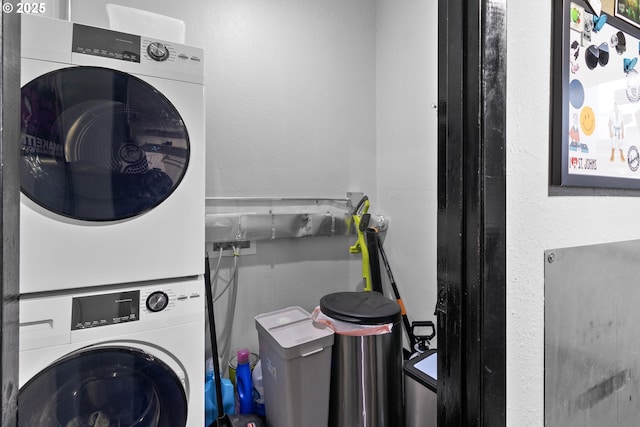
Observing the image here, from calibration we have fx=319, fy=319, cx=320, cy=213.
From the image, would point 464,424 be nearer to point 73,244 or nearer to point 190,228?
point 190,228

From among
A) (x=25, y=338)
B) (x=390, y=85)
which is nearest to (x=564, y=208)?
(x=25, y=338)

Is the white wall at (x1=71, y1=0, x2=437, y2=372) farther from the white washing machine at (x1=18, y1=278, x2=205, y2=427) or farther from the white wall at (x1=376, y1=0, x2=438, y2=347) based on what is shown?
the white washing machine at (x1=18, y1=278, x2=205, y2=427)

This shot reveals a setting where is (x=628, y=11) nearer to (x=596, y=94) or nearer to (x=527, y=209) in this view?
(x=596, y=94)

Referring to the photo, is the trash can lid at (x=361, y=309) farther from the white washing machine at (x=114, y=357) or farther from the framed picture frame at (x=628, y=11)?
the framed picture frame at (x=628, y=11)

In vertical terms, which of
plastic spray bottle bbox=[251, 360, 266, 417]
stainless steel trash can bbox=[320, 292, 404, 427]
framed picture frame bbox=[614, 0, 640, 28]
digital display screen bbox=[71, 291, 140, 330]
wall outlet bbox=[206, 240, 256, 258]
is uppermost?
framed picture frame bbox=[614, 0, 640, 28]

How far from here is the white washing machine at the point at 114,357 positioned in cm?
94

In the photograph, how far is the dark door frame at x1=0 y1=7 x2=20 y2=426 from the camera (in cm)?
35

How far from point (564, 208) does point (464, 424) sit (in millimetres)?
474

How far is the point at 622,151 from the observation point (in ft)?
2.49

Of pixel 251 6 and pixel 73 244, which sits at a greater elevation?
pixel 251 6

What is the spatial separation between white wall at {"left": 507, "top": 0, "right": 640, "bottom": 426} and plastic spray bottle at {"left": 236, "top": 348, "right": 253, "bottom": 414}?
55.6 inches

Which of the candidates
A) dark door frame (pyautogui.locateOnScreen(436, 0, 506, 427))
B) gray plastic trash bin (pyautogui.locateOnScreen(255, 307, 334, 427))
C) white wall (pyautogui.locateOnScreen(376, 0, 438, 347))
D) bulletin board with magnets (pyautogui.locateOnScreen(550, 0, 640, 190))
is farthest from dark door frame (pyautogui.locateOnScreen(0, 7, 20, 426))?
white wall (pyautogui.locateOnScreen(376, 0, 438, 347))

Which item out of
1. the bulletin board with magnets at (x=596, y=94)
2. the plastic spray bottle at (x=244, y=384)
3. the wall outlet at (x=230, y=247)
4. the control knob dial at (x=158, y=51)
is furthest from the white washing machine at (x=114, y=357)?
the bulletin board with magnets at (x=596, y=94)

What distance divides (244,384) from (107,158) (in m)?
1.30
